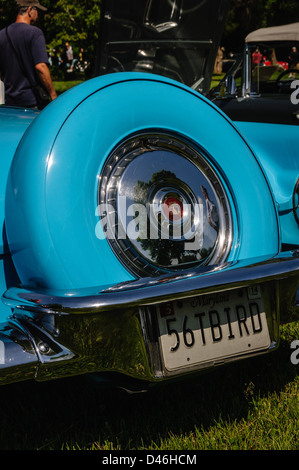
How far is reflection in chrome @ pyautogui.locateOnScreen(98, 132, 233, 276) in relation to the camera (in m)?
2.07

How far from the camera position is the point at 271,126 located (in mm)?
2883

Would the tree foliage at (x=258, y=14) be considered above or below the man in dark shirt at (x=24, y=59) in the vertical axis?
above

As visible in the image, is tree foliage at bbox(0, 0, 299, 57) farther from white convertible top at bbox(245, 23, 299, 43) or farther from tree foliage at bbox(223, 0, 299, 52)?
tree foliage at bbox(223, 0, 299, 52)

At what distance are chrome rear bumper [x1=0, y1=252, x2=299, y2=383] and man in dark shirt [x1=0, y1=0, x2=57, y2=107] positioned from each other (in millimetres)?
3869

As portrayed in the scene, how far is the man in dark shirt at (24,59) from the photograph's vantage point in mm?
5402

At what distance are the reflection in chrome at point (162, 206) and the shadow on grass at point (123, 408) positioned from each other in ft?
1.73

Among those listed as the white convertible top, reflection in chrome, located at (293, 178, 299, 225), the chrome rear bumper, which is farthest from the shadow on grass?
the white convertible top

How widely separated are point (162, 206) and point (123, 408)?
0.87 meters

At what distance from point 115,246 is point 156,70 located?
8.58 feet

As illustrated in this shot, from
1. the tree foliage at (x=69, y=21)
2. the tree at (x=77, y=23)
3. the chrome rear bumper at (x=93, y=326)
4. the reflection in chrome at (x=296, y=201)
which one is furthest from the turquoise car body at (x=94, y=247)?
the tree at (x=77, y=23)

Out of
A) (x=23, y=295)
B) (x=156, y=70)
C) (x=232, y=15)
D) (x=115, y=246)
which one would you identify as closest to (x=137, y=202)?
(x=115, y=246)

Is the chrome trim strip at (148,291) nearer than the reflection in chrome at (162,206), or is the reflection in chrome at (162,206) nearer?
the chrome trim strip at (148,291)

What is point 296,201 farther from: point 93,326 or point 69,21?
point 69,21

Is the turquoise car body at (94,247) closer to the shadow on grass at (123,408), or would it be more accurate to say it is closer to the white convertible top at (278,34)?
the shadow on grass at (123,408)
